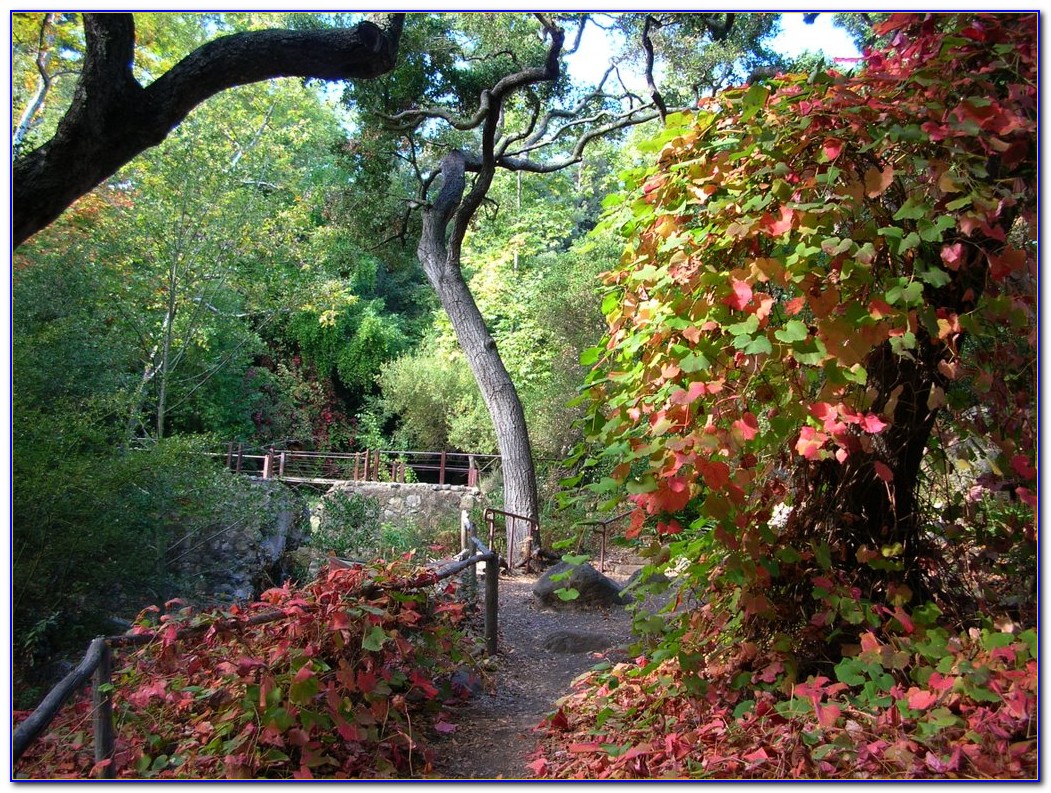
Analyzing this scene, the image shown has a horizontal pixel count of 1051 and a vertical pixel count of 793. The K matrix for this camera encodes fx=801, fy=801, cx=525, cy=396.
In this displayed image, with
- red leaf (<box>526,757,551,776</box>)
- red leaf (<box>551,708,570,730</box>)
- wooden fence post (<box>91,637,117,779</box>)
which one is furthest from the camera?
red leaf (<box>551,708,570,730</box>)

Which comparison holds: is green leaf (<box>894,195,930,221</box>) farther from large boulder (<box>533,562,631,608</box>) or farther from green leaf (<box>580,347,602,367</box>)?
large boulder (<box>533,562,631,608</box>)

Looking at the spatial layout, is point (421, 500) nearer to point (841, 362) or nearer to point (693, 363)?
point (693, 363)

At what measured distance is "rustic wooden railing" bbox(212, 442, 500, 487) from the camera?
13.9m

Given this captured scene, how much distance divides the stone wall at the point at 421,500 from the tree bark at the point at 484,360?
430 cm

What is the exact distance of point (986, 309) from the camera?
183 cm

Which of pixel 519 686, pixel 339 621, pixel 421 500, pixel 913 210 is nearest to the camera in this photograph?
pixel 913 210

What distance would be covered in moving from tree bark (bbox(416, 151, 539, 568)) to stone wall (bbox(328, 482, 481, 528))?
4.30 meters

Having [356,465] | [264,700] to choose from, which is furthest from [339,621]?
[356,465]

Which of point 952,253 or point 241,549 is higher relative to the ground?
point 952,253

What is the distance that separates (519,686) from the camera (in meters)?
3.75

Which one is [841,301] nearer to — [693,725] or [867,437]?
[867,437]

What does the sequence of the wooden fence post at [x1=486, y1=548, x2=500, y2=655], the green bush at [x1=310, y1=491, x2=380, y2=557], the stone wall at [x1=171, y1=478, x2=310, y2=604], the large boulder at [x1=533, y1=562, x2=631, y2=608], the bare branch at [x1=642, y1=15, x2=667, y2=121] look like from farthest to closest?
1. the green bush at [x1=310, y1=491, x2=380, y2=557]
2. the bare branch at [x1=642, y1=15, x2=667, y2=121]
3. the stone wall at [x1=171, y1=478, x2=310, y2=604]
4. the large boulder at [x1=533, y1=562, x2=631, y2=608]
5. the wooden fence post at [x1=486, y1=548, x2=500, y2=655]

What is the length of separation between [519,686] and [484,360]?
428 centimetres

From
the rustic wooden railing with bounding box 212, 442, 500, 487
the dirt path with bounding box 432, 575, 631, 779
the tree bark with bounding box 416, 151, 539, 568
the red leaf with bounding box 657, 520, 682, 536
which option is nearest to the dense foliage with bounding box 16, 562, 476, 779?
the dirt path with bounding box 432, 575, 631, 779
